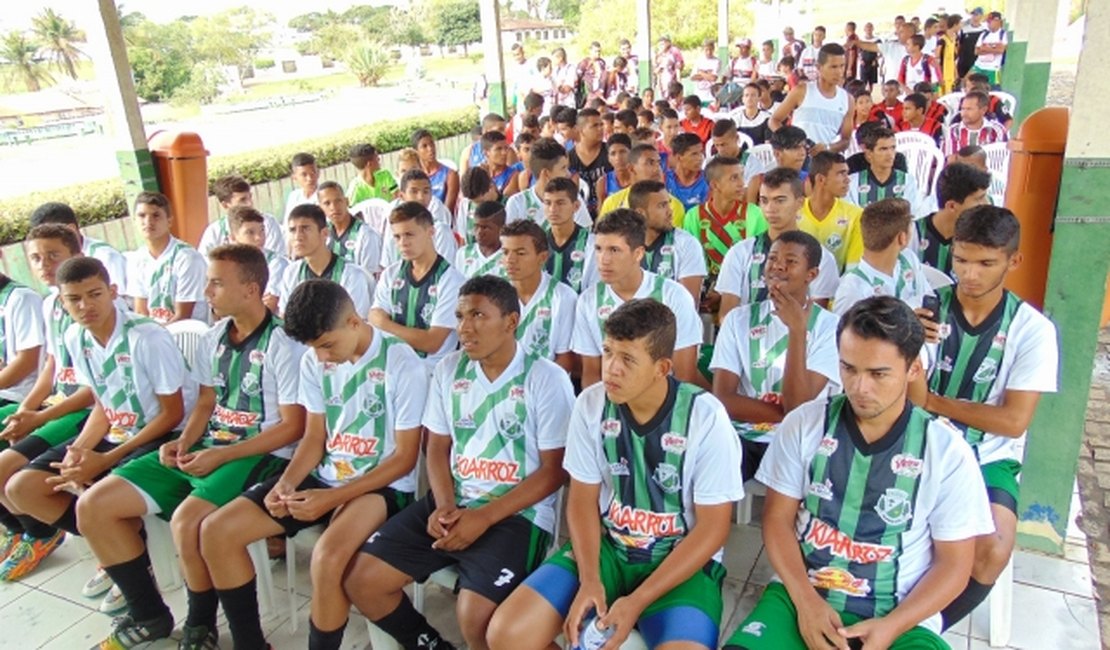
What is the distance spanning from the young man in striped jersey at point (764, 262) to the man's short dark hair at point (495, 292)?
4.45 ft

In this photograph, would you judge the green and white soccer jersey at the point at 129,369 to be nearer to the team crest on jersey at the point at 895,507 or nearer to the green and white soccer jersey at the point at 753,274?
the green and white soccer jersey at the point at 753,274

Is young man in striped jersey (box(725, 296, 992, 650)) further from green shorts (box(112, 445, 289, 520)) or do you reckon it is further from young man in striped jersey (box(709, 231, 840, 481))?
green shorts (box(112, 445, 289, 520))

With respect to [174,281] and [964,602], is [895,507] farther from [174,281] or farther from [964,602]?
[174,281]

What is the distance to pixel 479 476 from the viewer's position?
8.43ft

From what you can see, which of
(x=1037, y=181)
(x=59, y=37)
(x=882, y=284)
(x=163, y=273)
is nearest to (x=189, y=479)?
(x=163, y=273)

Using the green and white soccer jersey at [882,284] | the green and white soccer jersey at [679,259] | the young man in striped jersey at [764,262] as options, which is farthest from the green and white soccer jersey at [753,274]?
the green and white soccer jersey at [882,284]

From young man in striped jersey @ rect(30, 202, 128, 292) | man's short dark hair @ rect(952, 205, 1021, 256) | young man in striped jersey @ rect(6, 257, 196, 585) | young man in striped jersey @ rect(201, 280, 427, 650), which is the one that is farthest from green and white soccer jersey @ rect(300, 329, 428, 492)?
young man in striped jersey @ rect(30, 202, 128, 292)

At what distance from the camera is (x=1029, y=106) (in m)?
9.30

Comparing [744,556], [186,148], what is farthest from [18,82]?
[744,556]

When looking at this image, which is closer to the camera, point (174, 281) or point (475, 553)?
point (475, 553)

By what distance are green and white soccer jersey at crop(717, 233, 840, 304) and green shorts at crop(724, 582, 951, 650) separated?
5.94 feet

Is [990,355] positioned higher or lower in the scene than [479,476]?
higher

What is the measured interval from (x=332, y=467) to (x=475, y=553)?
69cm

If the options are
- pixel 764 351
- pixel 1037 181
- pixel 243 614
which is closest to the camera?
pixel 243 614
